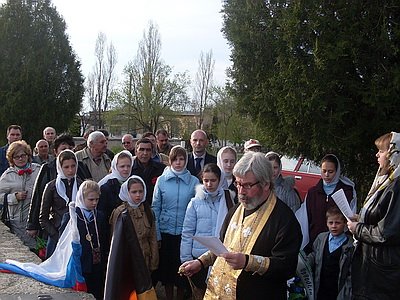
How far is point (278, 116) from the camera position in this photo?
24.1ft

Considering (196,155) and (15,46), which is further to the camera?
(15,46)

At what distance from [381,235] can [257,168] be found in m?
1.16

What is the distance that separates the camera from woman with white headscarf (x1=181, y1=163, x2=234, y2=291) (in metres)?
5.32

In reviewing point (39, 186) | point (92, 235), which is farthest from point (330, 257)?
point (39, 186)

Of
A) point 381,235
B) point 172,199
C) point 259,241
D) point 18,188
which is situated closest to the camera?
point 259,241

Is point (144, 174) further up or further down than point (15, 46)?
further down

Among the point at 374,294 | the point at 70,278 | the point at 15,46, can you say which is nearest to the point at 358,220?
the point at 374,294

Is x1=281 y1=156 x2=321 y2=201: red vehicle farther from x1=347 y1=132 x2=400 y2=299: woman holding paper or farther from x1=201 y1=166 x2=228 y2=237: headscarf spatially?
x1=347 y1=132 x2=400 y2=299: woman holding paper

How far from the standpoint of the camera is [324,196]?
543cm

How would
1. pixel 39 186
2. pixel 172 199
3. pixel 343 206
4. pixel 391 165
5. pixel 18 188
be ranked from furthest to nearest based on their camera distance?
pixel 18 188
pixel 39 186
pixel 172 199
pixel 343 206
pixel 391 165

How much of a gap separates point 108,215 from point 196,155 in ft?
5.66

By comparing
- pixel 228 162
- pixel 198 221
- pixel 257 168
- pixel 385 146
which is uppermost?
pixel 385 146

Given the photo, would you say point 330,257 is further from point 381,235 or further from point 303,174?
point 303,174

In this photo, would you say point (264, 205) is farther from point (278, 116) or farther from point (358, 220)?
point (278, 116)
